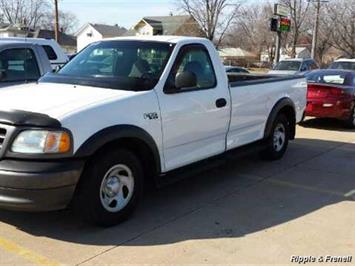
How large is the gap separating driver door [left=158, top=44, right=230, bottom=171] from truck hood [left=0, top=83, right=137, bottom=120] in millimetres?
582

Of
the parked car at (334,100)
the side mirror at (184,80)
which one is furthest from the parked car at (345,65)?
the side mirror at (184,80)

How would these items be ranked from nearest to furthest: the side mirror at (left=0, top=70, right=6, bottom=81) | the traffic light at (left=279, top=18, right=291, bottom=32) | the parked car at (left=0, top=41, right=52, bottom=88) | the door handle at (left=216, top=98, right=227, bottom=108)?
the door handle at (left=216, top=98, right=227, bottom=108)
the side mirror at (left=0, top=70, right=6, bottom=81)
the parked car at (left=0, top=41, right=52, bottom=88)
the traffic light at (left=279, top=18, right=291, bottom=32)

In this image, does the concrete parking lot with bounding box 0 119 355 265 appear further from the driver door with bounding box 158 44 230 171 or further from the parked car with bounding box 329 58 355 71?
the parked car with bounding box 329 58 355 71

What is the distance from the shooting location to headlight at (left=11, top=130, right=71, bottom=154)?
455 centimetres

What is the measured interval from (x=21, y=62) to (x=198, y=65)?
3.57 metres

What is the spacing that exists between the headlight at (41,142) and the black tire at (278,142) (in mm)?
4099

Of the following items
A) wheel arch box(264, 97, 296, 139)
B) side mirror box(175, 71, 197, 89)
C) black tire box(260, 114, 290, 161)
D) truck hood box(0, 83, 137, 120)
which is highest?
side mirror box(175, 71, 197, 89)

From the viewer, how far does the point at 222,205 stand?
19.6 feet

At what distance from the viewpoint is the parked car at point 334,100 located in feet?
40.8

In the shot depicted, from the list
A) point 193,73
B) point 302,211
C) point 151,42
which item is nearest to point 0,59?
point 151,42

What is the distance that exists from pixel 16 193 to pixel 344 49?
5894 cm

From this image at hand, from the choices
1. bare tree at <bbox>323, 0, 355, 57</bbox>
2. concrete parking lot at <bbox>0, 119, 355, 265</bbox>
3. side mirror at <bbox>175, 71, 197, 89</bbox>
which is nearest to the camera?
concrete parking lot at <bbox>0, 119, 355, 265</bbox>

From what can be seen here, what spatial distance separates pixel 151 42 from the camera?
20.2ft

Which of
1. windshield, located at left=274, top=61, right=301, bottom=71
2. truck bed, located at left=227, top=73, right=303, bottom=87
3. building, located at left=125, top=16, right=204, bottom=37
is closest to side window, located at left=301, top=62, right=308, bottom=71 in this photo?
windshield, located at left=274, top=61, right=301, bottom=71
